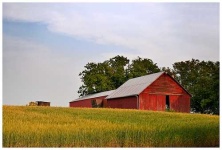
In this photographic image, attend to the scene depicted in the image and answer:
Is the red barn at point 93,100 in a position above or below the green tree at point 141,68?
below

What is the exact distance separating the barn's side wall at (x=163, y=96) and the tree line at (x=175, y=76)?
3.16 meters

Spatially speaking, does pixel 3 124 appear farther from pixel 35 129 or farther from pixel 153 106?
pixel 153 106

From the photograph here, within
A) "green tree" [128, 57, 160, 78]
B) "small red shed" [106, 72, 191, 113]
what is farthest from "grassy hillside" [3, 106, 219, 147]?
"green tree" [128, 57, 160, 78]

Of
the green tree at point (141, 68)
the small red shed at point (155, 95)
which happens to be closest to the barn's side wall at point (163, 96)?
the small red shed at point (155, 95)

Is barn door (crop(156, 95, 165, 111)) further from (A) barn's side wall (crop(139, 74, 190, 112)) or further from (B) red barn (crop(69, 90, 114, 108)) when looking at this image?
(B) red barn (crop(69, 90, 114, 108))

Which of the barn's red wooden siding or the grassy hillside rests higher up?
the barn's red wooden siding

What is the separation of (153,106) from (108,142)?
15875mm

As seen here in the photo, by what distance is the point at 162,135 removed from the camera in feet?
45.1

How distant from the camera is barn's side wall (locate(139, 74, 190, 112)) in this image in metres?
28.9

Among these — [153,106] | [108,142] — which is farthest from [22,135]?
[153,106]

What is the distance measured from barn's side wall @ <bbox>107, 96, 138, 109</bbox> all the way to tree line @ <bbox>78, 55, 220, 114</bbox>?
15.8ft

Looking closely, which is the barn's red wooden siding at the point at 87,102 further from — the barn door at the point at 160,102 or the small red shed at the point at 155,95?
the barn door at the point at 160,102

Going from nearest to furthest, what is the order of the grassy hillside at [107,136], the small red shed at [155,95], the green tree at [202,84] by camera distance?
the grassy hillside at [107,136] → the small red shed at [155,95] → the green tree at [202,84]

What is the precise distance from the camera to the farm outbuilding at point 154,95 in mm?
28891
